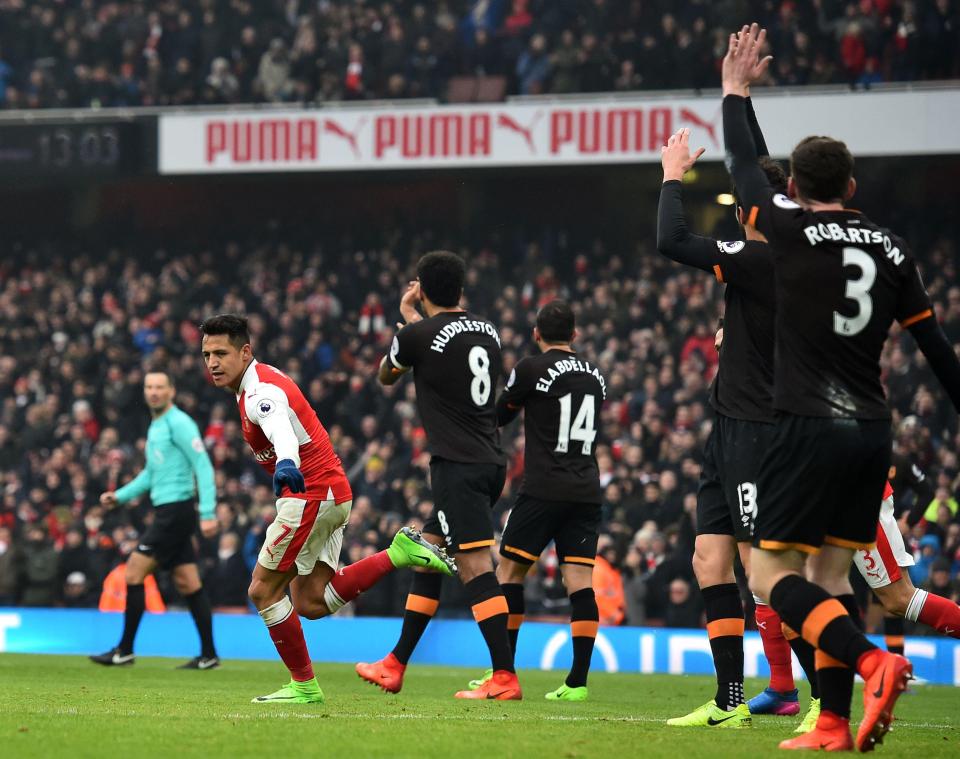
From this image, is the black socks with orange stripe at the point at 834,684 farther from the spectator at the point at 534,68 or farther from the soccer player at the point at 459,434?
the spectator at the point at 534,68

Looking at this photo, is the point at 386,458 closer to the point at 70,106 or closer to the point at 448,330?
the point at 70,106

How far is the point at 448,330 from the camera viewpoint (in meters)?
8.39

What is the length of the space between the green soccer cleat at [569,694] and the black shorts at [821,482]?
12.4 ft

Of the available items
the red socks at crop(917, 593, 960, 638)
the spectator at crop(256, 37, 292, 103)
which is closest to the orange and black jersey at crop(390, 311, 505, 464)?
the red socks at crop(917, 593, 960, 638)

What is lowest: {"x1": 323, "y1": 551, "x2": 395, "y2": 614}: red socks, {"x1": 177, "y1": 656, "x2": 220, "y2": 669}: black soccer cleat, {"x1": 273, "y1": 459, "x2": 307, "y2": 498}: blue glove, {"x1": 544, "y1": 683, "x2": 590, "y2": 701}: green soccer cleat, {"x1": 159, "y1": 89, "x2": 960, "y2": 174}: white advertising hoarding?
{"x1": 177, "y1": 656, "x2": 220, "y2": 669}: black soccer cleat

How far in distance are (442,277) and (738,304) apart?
84.7 inches

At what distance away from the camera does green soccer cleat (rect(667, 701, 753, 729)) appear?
684 centimetres

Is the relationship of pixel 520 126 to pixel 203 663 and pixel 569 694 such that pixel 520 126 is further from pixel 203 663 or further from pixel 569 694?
pixel 569 694

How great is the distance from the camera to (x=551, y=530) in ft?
30.9

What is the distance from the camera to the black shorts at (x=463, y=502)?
329 inches

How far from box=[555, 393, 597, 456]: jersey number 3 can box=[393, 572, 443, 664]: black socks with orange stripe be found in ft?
3.85

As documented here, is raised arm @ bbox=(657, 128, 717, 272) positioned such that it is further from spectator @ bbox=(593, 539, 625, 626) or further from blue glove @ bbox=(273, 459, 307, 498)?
spectator @ bbox=(593, 539, 625, 626)

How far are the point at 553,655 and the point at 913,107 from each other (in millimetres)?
11088

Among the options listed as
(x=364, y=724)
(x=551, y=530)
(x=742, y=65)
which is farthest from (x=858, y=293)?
Answer: (x=551, y=530)
